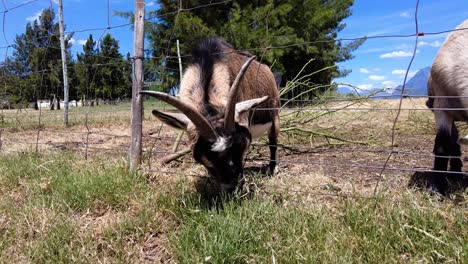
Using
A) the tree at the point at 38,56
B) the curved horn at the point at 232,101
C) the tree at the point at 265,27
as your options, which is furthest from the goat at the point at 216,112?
the tree at the point at 265,27

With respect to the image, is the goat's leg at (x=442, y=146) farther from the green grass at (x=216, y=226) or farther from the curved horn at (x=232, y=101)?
the curved horn at (x=232, y=101)

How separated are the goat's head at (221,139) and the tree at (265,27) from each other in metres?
7.37

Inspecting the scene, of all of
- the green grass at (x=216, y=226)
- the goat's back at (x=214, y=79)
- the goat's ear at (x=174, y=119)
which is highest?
the goat's back at (x=214, y=79)

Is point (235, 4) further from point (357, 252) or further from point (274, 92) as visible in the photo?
point (357, 252)

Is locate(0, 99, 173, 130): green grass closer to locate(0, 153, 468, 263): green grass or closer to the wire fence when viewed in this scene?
the wire fence

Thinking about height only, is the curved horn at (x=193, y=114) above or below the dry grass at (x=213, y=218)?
above

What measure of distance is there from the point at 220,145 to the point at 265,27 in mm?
10504

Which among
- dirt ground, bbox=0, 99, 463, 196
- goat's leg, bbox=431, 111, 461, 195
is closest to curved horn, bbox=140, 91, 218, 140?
dirt ground, bbox=0, 99, 463, 196

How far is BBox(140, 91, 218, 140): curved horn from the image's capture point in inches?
124

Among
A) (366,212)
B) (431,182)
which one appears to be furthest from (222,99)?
(431,182)

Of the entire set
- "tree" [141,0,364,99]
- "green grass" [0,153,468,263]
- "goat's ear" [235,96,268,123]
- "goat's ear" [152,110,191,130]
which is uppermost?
"tree" [141,0,364,99]

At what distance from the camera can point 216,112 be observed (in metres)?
3.52

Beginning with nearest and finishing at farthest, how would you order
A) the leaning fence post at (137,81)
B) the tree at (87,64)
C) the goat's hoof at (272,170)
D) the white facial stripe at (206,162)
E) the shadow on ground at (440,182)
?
the white facial stripe at (206,162), the shadow on ground at (440,182), the leaning fence post at (137,81), the goat's hoof at (272,170), the tree at (87,64)

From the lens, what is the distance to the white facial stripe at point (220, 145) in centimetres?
326
